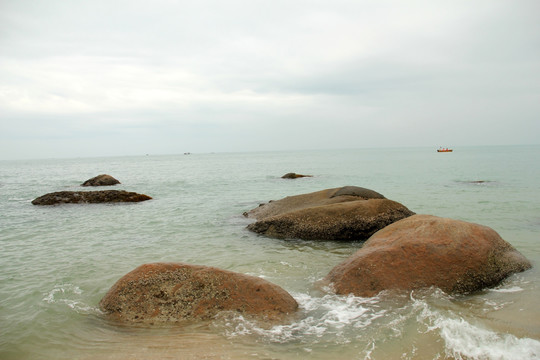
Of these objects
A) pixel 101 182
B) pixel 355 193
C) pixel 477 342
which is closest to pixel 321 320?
pixel 477 342

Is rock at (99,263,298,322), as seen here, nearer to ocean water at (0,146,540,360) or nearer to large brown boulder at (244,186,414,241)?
ocean water at (0,146,540,360)

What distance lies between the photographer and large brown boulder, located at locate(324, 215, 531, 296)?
6.14m

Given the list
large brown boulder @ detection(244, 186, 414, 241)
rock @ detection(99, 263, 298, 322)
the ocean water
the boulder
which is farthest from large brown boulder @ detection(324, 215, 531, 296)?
the boulder

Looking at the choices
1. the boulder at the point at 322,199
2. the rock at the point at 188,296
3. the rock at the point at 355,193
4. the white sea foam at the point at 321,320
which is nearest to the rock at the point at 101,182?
the boulder at the point at 322,199

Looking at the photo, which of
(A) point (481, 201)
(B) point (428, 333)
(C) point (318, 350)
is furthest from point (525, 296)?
(A) point (481, 201)

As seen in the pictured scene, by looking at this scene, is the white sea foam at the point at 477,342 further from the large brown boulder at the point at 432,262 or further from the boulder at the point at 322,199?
the boulder at the point at 322,199

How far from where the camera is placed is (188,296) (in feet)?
18.0

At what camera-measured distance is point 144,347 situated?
178 inches

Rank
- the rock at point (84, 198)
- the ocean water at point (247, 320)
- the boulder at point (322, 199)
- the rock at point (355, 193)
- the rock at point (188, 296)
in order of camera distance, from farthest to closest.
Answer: the rock at point (84, 198) → the rock at point (355, 193) → the boulder at point (322, 199) → the rock at point (188, 296) → the ocean water at point (247, 320)

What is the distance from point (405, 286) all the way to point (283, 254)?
3.57 m

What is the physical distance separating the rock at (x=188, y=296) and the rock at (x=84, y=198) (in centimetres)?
1547

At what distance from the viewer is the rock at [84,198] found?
19656 millimetres

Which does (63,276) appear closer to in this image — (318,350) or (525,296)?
(318,350)

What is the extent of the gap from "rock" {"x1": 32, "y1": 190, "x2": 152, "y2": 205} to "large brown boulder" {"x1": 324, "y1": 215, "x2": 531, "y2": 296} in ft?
53.2
